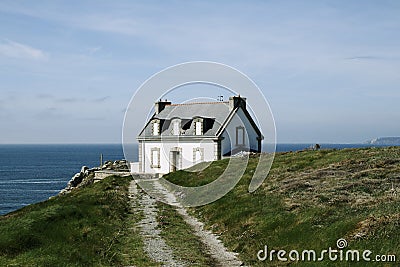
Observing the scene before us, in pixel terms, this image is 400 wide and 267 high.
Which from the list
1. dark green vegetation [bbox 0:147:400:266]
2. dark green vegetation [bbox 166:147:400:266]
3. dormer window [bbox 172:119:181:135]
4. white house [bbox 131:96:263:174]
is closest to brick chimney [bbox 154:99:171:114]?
white house [bbox 131:96:263:174]

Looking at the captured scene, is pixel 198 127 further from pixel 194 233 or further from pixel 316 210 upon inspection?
pixel 316 210

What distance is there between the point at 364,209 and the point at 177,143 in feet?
127

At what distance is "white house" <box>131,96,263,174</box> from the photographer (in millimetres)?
53312

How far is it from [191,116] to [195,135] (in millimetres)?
4014

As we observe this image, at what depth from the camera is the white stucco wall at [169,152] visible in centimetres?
5306

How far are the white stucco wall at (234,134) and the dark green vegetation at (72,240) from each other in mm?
30136

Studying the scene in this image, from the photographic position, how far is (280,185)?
2662 cm

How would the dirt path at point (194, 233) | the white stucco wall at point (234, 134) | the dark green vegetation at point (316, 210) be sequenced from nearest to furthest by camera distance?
the dark green vegetation at point (316, 210)
the dirt path at point (194, 233)
the white stucco wall at point (234, 134)

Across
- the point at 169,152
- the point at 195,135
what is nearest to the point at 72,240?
the point at 195,135

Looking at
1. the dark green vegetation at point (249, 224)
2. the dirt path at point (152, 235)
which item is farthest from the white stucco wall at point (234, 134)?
the dark green vegetation at point (249, 224)

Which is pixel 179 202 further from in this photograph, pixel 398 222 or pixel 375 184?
pixel 398 222

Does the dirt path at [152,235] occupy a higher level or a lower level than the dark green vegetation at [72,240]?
lower

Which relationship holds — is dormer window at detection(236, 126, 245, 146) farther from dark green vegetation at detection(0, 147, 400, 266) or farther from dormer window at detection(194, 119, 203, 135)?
dark green vegetation at detection(0, 147, 400, 266)

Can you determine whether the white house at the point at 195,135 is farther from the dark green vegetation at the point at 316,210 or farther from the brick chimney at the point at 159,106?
the dark green vegetation at the point at 316,210
